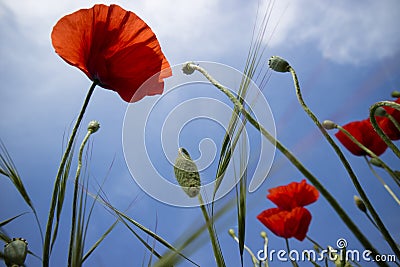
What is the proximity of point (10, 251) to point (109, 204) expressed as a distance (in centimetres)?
7

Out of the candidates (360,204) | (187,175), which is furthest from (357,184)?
(360,204)

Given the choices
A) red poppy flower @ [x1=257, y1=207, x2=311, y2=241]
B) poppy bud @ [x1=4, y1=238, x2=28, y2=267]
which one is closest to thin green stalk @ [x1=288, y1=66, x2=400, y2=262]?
poppy bud @ [x1=4, y1=238, x2=28, y2=267]

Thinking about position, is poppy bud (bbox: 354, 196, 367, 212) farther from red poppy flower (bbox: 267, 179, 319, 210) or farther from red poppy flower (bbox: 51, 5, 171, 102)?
red poppy flower (bbox: 51, 5, 171, 102)

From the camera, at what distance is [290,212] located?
68 cm

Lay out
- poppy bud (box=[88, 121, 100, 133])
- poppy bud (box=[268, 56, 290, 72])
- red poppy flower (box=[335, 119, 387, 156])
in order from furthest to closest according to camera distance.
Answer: red poppy flower (box=[335, 119, 387, 156]) < poppy bud (box=[88, 121, 100, 133]) < poppy bud (box=[268, 56, 290, 72])

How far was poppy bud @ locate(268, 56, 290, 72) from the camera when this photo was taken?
0.31 metres

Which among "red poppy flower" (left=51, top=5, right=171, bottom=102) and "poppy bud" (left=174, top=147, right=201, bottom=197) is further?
"red poppy flower" (left=51, top=5, right=171, bottom=102)

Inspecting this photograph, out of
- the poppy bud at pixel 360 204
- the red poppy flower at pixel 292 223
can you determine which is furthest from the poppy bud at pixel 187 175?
the red poppy flower at pixel 292 223

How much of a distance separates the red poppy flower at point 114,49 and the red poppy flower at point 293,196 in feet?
1.19

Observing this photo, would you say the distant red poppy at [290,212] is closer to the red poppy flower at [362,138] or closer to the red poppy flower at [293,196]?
the red poppy flower at [293,196]

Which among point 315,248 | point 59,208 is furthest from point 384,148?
point 59,208

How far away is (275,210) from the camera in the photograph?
75cm

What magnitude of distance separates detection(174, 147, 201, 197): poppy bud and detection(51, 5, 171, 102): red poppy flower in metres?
0.14

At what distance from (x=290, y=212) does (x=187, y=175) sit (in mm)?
448
